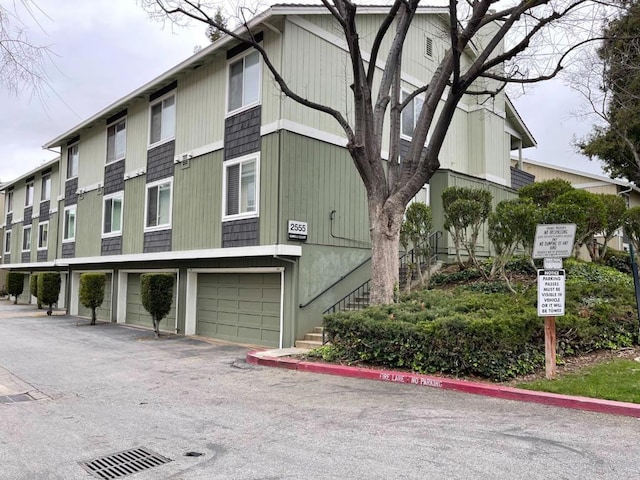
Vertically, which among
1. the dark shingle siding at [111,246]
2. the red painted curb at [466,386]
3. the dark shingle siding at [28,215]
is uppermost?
the dark shingle siding at [28,215]

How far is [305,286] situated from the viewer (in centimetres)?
1189

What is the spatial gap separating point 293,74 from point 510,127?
41.6 feet

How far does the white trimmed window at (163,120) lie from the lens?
51.8 feet

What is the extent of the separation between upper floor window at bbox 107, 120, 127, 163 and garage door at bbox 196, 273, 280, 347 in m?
6.68

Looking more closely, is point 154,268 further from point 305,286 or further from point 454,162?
point 454,162

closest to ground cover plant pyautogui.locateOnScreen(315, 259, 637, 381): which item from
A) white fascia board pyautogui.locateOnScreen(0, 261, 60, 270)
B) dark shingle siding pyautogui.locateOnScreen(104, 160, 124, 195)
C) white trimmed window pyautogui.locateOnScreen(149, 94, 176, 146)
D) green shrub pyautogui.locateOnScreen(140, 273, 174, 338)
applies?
green shrub pyautogui.locateOnScreen(140, 273, 174, 338)

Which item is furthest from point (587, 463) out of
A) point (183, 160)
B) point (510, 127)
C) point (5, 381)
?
point (510, 127)

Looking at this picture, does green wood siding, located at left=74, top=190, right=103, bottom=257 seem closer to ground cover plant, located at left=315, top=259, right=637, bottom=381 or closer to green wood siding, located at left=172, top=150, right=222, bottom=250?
green wood siding, located at left=172, top=150, right=222, bottom=250

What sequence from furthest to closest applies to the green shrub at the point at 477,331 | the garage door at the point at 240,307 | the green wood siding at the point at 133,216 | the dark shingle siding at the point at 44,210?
1. the dark shingle siding at the point at 44,210
2. the green wood siding at the point at 133,216
3. the garage door at the point at 240,307
4. the green shrub at the point at 477,331

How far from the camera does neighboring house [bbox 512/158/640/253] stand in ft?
88.6

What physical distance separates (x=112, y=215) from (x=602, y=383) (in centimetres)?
1676

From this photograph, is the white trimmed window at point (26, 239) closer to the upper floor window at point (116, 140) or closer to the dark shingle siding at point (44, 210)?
the dark shingle siding at point (44, 210)

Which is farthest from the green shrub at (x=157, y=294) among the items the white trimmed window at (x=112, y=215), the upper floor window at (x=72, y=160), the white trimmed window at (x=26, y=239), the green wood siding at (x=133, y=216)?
the white trimmed window at (x=26, y=239)

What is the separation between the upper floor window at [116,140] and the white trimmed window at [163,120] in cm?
219
